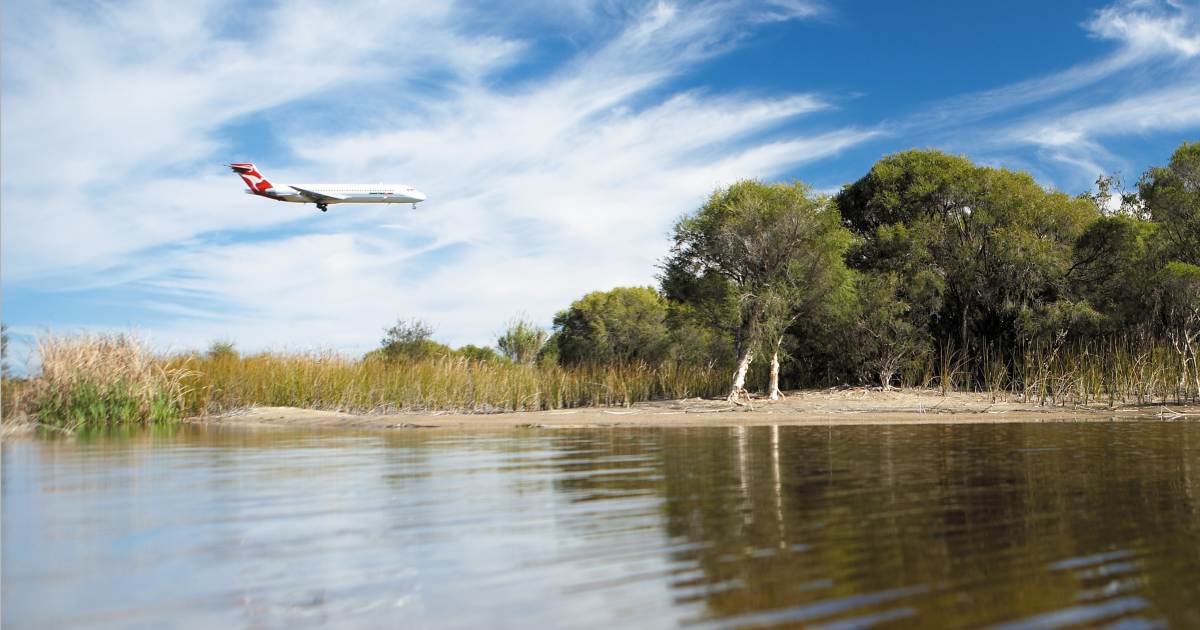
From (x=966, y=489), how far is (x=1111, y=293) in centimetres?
3001

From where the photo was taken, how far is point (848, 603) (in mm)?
3623

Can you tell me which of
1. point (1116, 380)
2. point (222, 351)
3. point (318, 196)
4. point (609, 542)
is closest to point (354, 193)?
point (318, 196)

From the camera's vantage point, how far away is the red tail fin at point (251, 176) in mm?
45000

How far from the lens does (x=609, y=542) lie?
4957 mm

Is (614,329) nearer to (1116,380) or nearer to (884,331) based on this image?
(884,331)

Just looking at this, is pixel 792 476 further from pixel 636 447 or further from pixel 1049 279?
pixel 1049 279

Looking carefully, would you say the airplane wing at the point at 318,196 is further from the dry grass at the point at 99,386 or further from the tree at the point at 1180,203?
the tree at the point at 1180,203

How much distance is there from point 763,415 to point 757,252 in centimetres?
939

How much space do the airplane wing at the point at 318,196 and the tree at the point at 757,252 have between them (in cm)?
1766

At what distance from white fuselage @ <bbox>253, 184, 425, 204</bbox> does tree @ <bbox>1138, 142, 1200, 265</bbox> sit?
34317 mm

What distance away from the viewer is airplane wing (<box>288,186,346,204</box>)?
126ft

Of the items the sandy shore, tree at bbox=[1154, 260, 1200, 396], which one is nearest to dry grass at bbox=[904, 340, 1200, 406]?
the sandy shore

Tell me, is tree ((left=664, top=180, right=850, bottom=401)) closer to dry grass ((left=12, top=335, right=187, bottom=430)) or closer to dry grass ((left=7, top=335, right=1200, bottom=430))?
dry grass ((left=7, top=335, right=1200, bottom=430))

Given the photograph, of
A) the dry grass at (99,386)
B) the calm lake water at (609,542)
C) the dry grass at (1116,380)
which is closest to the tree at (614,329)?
the dry grass at (1116,380)
